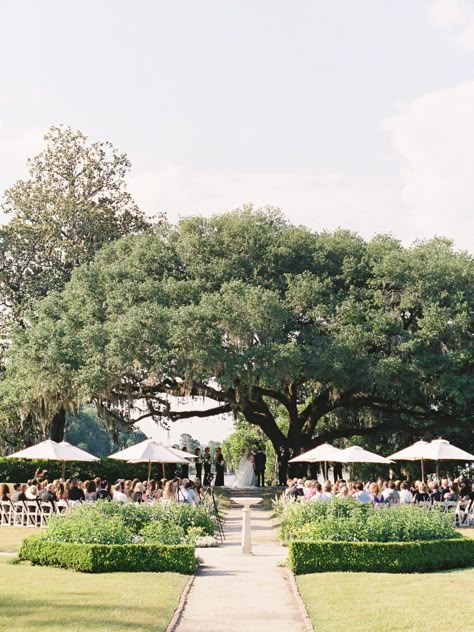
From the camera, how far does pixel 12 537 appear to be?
20703 mm

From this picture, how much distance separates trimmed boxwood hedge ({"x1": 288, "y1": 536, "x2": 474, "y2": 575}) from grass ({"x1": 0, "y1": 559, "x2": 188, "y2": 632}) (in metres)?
2.17

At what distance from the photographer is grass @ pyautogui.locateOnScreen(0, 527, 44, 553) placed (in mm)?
18375

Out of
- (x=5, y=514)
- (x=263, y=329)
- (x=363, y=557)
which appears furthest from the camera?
(x=263, y=329)

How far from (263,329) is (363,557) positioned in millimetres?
17982

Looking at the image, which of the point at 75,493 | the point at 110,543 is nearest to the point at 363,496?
the point at 75,493

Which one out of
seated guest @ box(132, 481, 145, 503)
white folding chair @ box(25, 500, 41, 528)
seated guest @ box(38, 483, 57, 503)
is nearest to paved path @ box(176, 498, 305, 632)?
seated guest @ box(132, 481, 145, 503)

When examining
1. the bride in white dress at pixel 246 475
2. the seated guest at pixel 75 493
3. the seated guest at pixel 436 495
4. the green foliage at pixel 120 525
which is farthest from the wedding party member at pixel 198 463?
the green foliage at pixel 120 525

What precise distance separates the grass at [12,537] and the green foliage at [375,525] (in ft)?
18.9

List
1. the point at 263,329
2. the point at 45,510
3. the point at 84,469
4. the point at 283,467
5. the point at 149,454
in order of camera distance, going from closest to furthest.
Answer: the point at 45,510
the point at 149,454
the point at 263,329
the point at 84,469
the point at 283,467

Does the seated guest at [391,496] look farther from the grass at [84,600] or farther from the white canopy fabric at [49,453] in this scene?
the grass at [84,600]

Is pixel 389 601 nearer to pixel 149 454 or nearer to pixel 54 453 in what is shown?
pixel 149 454

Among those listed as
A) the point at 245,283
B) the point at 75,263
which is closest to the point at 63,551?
the point at 245,283

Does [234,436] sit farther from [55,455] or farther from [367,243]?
[55,455]

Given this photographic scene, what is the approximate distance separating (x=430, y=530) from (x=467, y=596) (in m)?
4.08
